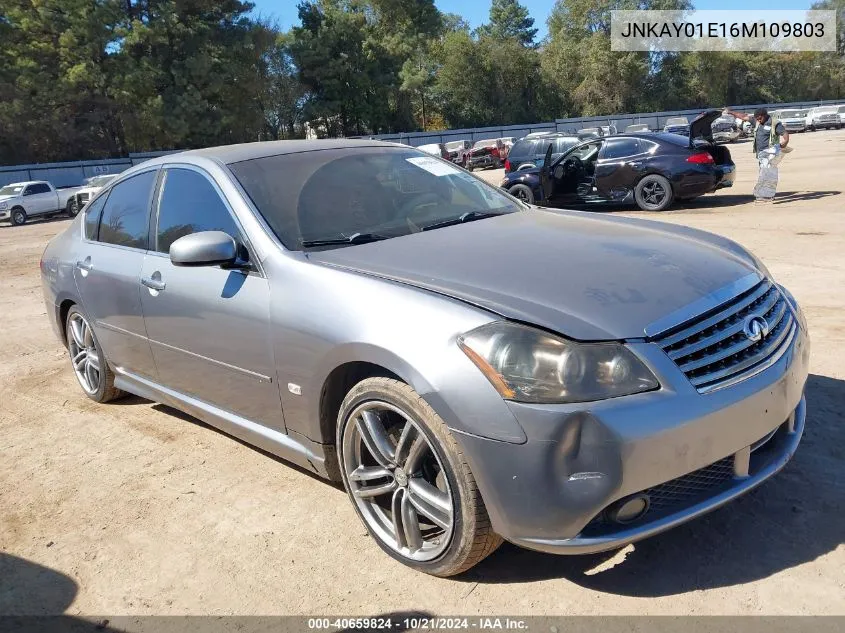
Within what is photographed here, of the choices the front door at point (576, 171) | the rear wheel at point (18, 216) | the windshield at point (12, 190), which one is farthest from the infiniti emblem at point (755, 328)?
the windshield at point (12, 190)

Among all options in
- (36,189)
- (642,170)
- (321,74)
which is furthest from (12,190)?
(321,74)

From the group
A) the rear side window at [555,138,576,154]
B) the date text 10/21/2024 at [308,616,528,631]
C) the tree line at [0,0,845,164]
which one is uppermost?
the tree line at [0,0,845,164]

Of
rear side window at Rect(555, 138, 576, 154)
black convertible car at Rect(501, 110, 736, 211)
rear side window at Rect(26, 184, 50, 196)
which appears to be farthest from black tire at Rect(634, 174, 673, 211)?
rear side window at Rect(26, 184, 50, 196)

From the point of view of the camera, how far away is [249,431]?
11.0ft

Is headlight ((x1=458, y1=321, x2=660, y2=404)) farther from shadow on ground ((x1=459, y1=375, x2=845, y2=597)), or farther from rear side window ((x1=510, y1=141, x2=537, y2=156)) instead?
rear side window ((x1=510, y1=141, x2=537, y2=156))

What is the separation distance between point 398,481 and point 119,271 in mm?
2327

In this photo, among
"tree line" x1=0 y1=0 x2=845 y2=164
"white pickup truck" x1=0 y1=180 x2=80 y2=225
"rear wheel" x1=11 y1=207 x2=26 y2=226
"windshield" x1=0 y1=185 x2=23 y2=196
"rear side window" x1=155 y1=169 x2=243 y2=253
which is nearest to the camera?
"rear side window" x1=155 y1=169 x2=243 y2=253

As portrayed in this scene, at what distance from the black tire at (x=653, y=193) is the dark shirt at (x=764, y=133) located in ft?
6.95

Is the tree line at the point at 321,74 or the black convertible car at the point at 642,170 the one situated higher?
the tree line at the point at 321,74

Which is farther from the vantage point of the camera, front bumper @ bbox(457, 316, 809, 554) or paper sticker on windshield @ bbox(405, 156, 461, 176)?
paper sticker on windshield @ bbox(405, 156, 461, 176)

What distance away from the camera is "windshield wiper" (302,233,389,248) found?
3190mm

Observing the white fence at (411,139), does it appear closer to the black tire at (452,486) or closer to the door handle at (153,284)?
the door handle at (153,284)

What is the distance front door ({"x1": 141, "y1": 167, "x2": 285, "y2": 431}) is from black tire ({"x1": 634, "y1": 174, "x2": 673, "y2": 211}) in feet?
34.0

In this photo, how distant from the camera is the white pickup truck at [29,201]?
24703mm
